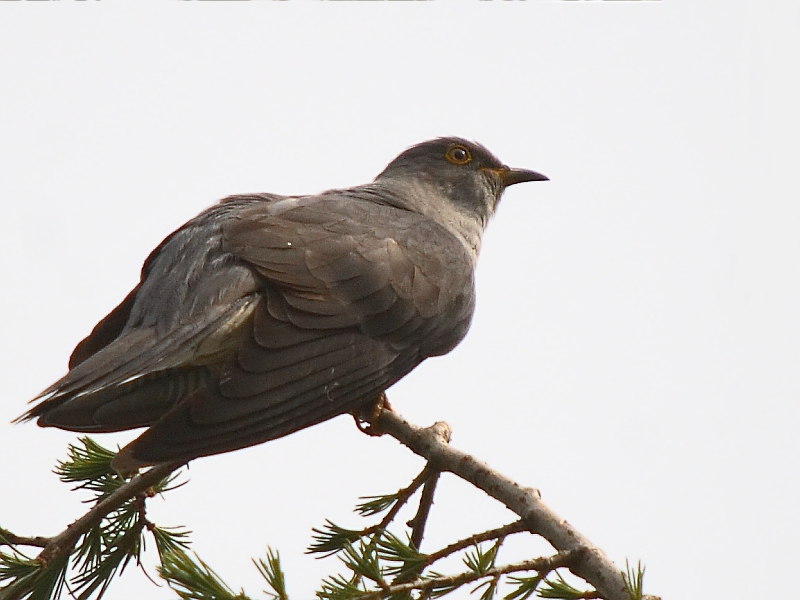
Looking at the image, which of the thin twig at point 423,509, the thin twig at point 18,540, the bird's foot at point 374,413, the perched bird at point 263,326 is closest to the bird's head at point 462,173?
the perched bird at point 263,326

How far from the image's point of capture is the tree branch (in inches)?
94.4

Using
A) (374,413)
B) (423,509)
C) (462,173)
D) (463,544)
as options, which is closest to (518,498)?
(463,544)

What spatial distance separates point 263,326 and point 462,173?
2.48 metres

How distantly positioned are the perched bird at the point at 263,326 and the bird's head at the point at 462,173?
1037 mm

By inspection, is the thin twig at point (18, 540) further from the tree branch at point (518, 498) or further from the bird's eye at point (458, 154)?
the bird's eye at point (458, 154)

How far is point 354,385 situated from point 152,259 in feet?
4.34

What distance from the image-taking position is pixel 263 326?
3.27 meters

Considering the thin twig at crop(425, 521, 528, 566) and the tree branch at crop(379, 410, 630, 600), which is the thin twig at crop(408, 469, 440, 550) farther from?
the thin twig at crop(425, 521, 528, 566)

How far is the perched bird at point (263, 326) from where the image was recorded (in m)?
2.95

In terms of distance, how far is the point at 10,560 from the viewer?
10.2 feet

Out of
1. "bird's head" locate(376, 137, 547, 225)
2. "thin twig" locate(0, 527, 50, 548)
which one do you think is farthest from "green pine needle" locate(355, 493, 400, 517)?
"bird's head" locate(376, 137, 547, 225)

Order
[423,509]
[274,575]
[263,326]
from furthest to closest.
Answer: [263,326]
[423,509]
[274,575]

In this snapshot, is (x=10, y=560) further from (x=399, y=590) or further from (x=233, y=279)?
(x=399, y=590)

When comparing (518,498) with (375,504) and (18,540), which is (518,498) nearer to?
(375,504)
